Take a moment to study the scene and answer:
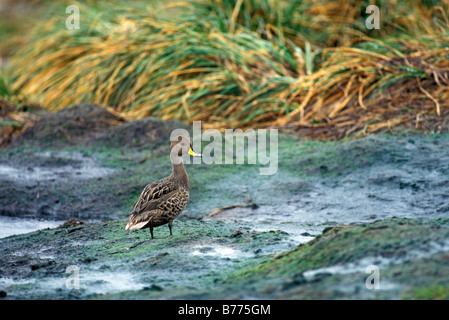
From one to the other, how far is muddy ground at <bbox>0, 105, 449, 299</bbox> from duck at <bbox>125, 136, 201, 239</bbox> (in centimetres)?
15

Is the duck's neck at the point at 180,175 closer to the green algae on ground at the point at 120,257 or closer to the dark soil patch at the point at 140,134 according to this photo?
the green algae on ground at the point at 120,257

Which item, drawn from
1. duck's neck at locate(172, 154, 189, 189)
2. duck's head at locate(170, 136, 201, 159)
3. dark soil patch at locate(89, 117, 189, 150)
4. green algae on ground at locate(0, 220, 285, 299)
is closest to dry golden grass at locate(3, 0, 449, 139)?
dark soil patch at locate(89, 117, 189, 150)

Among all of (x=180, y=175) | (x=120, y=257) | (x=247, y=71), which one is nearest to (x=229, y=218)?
(x=180, y=175)

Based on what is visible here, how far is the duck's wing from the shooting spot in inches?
178

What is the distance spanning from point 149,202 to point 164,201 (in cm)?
12

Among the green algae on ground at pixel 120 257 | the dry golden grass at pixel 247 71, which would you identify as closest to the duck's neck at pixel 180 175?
the green algae on ground at pixel 120 257

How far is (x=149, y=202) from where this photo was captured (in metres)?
4.60

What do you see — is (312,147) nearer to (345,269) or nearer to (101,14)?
(345,269)

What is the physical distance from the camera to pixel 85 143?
26.6 ft

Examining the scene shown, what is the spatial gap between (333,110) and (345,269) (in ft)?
16.8

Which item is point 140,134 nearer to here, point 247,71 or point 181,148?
point 247,71

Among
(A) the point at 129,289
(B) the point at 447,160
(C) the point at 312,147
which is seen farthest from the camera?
(C) the point at 312,147

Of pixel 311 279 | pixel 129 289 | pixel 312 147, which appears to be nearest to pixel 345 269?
pixel 311 279

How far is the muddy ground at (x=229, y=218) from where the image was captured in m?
3.17
